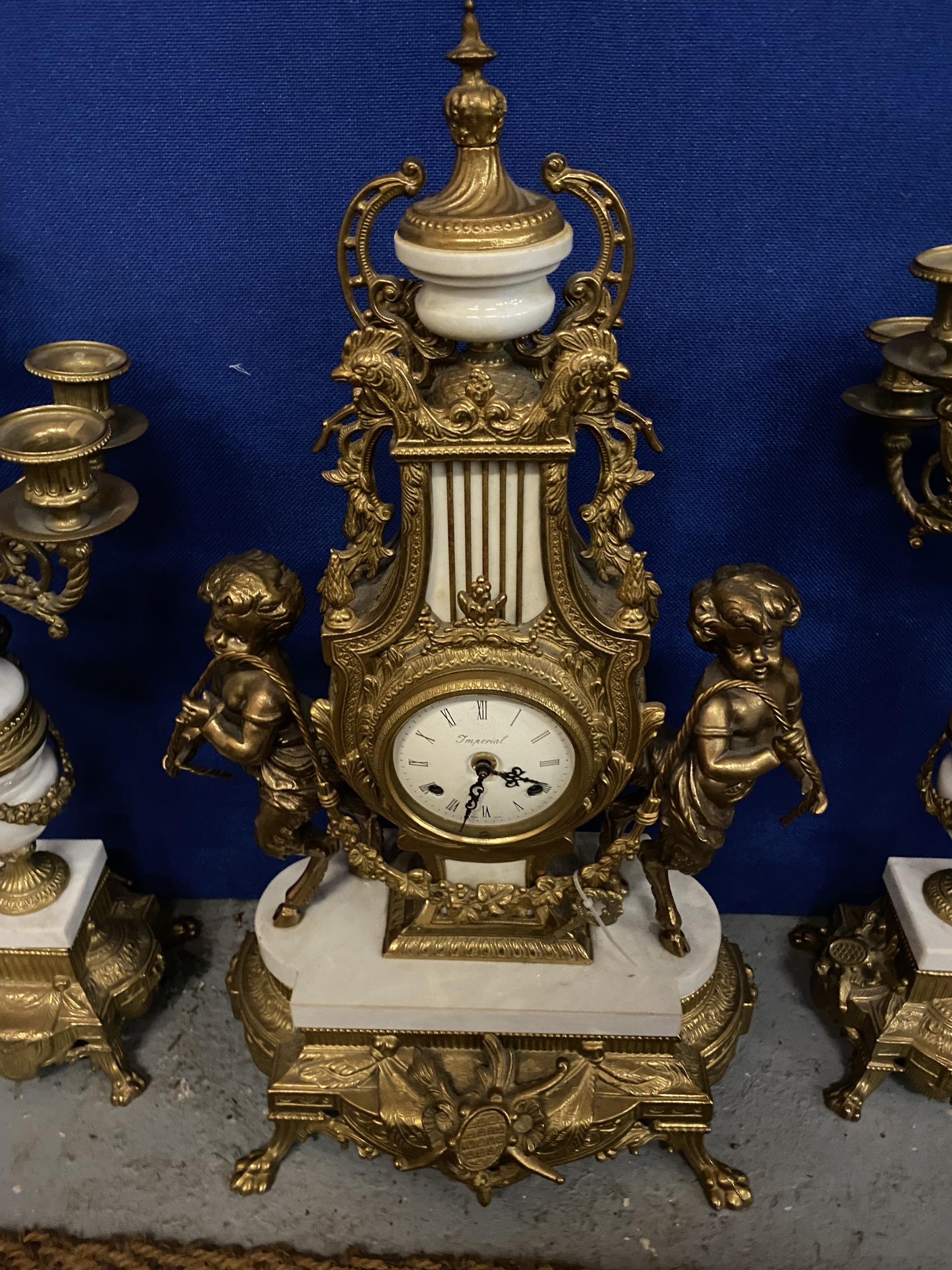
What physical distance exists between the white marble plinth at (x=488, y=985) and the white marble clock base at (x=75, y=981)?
35 centimetres

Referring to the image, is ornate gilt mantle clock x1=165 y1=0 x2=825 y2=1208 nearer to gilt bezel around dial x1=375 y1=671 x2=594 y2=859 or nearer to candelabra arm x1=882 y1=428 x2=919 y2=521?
gilt bezel around dial x1=375 y1=671 x2=594 y2=859

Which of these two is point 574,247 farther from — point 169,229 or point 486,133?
point 169,229

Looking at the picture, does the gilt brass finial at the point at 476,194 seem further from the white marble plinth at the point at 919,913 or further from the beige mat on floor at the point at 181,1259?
the beige mat on floor at the point at 181,1259

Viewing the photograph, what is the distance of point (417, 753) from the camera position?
4.57 feet

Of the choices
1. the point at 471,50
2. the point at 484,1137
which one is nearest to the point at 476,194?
the point at 471,50

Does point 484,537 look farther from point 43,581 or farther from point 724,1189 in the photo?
point 724,1189

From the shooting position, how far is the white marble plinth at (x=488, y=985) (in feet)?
5.08

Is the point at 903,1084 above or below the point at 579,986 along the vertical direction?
below

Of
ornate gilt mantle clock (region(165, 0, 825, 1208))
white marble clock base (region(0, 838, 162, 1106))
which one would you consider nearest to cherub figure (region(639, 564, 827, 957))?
ornate gilt mantle clock (region(165, 0, 825, 1208))

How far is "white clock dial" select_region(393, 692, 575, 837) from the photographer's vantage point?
1.35 metres

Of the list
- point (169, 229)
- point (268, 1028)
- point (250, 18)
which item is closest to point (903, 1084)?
point (268, 1028)

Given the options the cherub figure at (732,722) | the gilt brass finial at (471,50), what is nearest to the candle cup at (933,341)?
the cherub figure at (732,722)

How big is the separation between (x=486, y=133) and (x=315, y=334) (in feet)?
1.68

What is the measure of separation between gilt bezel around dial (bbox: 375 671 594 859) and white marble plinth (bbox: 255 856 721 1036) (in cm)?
24
